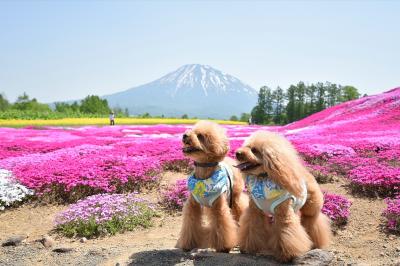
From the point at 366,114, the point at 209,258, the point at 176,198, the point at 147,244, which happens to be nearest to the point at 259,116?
the point at 366,114

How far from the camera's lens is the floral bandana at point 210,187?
4.86 meters

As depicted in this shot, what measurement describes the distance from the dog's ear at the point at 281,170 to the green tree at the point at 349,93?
7151 centimetres

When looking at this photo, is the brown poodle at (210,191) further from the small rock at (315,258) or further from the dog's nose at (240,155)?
the small rock at (315,258)

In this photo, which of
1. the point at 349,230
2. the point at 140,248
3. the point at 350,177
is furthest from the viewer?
the point at 350,177

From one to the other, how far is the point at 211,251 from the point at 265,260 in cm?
81

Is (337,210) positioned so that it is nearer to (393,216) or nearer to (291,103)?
(393,216)

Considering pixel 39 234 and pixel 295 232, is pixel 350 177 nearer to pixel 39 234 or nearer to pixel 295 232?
pixel 295 232

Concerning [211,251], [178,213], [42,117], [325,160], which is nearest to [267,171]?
[211,251]

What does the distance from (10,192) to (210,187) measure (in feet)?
18.1

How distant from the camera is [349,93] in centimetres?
7106

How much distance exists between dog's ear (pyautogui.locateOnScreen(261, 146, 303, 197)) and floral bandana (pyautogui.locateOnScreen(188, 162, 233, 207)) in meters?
0.80

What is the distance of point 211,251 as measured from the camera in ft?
16.4

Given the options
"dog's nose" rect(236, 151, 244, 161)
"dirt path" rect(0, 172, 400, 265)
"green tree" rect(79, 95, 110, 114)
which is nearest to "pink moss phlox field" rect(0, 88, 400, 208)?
"dirt path" rect(0, 172, 400, 265)

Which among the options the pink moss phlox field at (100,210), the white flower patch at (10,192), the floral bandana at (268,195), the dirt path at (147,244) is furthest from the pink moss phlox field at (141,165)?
the floral bandana at (268,195)
